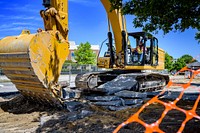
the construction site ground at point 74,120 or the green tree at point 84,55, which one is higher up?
the green tree at point 84,55

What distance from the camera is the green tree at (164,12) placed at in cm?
557

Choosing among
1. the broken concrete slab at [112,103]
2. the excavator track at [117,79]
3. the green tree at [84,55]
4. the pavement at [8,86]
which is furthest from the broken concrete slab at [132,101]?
the green tree at [84,55]

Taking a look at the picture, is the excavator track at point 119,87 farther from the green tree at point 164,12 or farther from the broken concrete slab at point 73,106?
the green tree at point 164,12

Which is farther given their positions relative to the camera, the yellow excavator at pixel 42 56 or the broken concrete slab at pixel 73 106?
the broken concrete slab at pixel 73 106

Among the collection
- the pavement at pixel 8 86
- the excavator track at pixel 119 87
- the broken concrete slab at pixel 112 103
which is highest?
the excavator track at pixel 119 87

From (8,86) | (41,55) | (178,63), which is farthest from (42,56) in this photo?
(178,63)

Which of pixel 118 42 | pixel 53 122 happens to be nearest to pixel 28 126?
pixel 53 122

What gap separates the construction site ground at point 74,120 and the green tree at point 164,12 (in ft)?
7.12

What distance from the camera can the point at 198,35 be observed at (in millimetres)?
8250

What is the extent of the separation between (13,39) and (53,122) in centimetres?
273

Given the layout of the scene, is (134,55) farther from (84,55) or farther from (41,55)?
(84,55)

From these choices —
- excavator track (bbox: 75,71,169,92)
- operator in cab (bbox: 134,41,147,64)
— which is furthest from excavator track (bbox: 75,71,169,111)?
operator in cab (bbox: 134,41,147,64)

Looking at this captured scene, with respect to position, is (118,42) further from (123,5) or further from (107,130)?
(107,130)

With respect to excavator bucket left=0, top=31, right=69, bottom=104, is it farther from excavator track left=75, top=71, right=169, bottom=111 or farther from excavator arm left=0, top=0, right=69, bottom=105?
excavator track left=75, top=71, right=169, bottom=111
